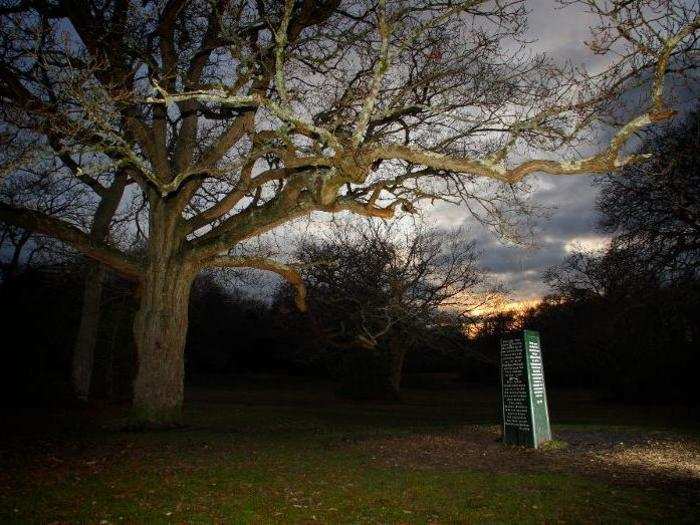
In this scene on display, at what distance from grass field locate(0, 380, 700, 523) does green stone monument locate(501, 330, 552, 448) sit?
0.49 m

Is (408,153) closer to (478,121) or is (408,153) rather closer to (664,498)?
(478,121)

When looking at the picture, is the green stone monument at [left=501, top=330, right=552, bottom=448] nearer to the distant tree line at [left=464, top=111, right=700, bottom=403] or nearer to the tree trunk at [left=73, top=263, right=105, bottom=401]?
the distant tree line at [left=464, top=111, right=700, bottom=403]

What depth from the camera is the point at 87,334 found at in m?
20.0

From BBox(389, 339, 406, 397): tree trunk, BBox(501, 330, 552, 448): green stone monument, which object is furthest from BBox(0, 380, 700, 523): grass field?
BBox(389, 339, 406, 397): tree trunk

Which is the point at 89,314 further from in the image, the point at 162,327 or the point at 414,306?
the point at 414,306

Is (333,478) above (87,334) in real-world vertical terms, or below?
below

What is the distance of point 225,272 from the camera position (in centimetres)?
1909

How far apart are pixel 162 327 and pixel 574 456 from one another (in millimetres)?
9139

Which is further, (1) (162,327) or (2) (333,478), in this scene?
(1) (162,327)

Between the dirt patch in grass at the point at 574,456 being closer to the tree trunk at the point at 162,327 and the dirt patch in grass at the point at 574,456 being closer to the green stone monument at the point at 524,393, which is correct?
the green stone monument at the point at 524,393

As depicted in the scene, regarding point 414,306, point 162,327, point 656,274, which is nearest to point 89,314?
point 162,327

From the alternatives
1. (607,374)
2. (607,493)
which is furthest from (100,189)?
(607,374)

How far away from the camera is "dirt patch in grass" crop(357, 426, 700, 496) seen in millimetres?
8883

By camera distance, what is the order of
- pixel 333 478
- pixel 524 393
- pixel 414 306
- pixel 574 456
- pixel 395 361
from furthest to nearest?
pixel 395 361 → pixel 414 306 → pixel 524 393 → pixel 574 456 → pixel 333 478
